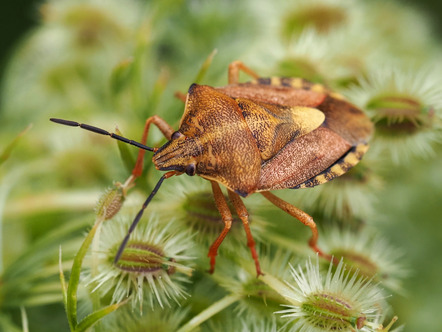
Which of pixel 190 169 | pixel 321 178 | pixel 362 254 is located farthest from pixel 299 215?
pixel 190 169

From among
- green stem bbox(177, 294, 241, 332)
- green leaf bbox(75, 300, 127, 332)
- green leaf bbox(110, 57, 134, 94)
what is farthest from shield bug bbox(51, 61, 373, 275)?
green leaf bbox(110, 57, 134, 94)

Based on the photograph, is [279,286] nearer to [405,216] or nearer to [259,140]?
[259,140]

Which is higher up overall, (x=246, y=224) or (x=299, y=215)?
(x=299, y=215)

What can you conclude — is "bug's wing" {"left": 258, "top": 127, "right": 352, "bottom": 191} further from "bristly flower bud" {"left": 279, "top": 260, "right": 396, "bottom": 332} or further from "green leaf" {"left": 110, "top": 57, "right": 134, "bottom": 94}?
"green leaf" {"left": 110, "top": 57, "right": 134, "bottom": 94}

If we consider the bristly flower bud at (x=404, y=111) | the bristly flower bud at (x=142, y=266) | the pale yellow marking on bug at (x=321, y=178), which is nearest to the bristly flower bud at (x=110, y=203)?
the bristly flower bud at (x=142, y=266)

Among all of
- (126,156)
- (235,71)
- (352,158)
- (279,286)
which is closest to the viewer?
(279,286)
